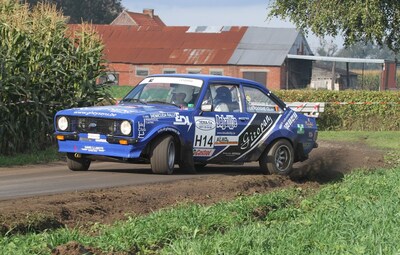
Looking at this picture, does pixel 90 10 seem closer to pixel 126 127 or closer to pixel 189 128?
pixel 189 128

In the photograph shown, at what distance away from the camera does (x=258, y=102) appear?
1619 centimetres

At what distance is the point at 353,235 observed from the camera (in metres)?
8.43

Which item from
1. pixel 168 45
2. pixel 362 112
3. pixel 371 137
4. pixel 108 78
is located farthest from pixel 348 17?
pixel 168 45

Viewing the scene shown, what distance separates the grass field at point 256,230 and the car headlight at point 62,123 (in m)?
3.75

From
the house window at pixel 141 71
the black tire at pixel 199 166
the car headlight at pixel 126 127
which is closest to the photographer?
the car headlight at pixel 126 127

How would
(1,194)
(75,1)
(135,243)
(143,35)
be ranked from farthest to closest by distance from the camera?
(75,1) → (143,35) → (1,194) → (135,243)

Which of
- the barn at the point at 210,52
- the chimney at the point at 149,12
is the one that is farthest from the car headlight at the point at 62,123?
the chimney at the point at 149,12

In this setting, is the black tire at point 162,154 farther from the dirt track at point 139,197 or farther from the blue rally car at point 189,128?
the dirt track at point 139,197

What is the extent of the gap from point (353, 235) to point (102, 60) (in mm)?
13588

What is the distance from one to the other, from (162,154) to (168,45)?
52.6 m

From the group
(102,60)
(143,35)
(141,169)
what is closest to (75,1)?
(143,35)

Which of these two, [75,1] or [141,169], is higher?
[75,1]

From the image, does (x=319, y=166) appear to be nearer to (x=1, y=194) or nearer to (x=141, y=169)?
(x=141, y=169)

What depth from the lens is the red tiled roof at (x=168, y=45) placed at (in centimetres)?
6456
